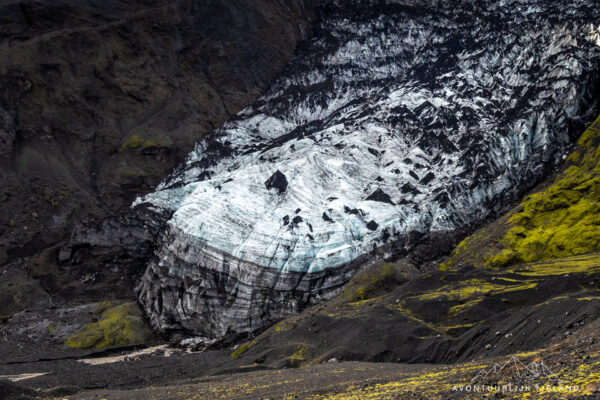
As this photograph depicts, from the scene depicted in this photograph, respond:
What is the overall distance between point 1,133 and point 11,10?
25.0 metres

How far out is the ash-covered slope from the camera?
55.7 metres

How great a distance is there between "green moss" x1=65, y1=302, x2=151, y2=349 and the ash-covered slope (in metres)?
2.21

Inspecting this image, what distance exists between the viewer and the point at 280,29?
358 feet

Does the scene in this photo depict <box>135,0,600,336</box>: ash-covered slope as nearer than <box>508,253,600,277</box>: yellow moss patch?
No

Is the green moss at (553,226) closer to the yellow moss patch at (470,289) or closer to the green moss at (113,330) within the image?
the yellow moss patch at (470,289)

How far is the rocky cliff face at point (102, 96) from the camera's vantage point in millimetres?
73688

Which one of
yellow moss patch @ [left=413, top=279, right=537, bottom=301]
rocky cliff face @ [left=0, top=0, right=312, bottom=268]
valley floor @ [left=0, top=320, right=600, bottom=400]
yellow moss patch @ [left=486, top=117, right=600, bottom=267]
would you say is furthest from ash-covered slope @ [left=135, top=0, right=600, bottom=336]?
valley floor @ [left=0, top=320, right=600, bottom=400]

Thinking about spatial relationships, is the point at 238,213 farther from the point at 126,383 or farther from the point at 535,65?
the point at 535,65

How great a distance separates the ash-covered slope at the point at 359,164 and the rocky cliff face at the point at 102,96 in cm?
848

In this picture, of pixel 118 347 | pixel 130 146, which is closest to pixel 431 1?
pixel 130 146
